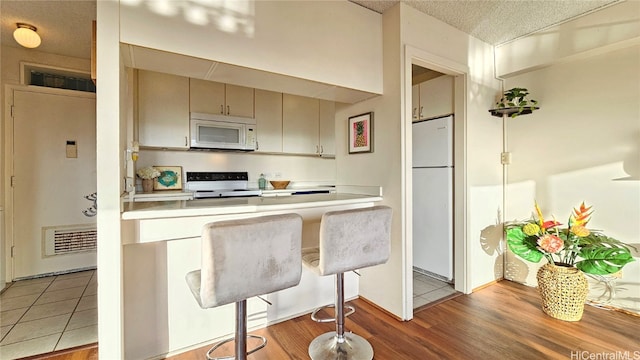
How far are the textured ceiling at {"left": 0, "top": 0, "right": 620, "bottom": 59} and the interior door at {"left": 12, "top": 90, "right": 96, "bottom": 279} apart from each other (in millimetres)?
780

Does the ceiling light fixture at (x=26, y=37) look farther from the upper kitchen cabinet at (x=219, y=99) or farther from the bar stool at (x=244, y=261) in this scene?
the bar stool at (x=244, y=261)

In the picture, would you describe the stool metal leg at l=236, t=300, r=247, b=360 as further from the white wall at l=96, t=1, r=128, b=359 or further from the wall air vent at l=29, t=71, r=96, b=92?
the wall air vent at l=29, t=71, r=96, b=92

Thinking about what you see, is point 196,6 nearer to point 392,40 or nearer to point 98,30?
point 98,30

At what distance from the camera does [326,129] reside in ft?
13.8

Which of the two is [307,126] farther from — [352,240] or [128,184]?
[352,240]

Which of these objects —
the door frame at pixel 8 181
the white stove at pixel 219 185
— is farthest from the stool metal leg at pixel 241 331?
the door frame at pixel 8 181

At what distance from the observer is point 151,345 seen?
1701 mm

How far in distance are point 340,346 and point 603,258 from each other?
6.68 ft

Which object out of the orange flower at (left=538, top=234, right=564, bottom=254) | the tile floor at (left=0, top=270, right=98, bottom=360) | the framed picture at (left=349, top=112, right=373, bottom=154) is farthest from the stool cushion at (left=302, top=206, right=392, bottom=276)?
the tile floor at (left=0, top=270, right=98, bottom=360)

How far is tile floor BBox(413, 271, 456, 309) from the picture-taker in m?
2.52

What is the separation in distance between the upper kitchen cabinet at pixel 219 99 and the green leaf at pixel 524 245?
10.3 ft

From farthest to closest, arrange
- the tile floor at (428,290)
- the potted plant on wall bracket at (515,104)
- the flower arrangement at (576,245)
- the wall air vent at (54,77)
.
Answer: the wall air vent at (54,77)
the potted plant on wall bracket at (515,104)
the tile floor at (428,290)
the flower arrangement at (576,245)

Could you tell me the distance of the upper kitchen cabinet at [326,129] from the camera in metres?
4.16

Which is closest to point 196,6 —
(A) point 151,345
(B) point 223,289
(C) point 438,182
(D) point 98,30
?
(D) point 98,30
